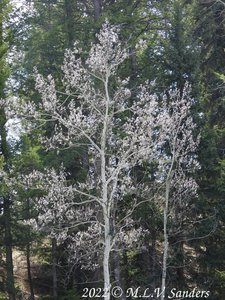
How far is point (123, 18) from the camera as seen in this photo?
15.4 meters

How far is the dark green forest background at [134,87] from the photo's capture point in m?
13.5

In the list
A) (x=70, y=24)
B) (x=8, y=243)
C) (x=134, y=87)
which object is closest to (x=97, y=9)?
(x=70, y=24)

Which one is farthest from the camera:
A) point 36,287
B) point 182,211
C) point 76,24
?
point 36,287

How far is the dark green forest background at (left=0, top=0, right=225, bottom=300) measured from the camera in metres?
13.5

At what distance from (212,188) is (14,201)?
19.6 ft

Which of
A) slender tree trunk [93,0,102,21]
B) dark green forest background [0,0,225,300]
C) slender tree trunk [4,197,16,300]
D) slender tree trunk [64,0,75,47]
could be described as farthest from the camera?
slender tree trunk [64,0,75,47]

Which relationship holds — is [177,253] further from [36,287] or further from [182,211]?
[36,287]

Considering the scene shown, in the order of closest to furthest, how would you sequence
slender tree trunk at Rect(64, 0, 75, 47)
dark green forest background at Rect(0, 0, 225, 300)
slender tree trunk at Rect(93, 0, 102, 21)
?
dark green forest background at Rect(0, 0, 225, 300), slender tree trunk at Rect(93, 0, 102, 21), slender tree trunk at Rect(64, 0, 75, 47)

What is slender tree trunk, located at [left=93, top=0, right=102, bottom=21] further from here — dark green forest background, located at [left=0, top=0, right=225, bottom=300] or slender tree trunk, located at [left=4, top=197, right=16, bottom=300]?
slender tree trunk, located at [left=4, top=197, right=16, bottom=300]

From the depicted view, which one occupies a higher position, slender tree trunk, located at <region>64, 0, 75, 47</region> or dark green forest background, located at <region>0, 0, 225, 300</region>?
slender tree trunk, located at <region>64, 0, 75, 47</region>

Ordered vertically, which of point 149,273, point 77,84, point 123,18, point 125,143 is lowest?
point 149,273

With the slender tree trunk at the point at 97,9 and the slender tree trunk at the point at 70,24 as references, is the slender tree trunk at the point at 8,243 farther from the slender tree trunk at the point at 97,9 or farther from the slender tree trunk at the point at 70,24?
the slender tree trunk at the point at 97,9

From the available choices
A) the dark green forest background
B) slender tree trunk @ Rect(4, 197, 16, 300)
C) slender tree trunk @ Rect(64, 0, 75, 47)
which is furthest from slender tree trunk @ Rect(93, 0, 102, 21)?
slender tree trunk @ Rect(4, 197, 16, 300)

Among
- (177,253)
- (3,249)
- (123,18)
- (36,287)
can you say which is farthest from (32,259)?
(123,18)
